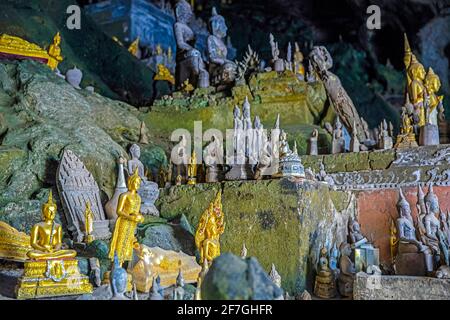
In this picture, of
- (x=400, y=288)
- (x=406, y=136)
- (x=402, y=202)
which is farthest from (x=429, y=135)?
(x=400, y=288)

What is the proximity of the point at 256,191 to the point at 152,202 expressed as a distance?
1.70 metres

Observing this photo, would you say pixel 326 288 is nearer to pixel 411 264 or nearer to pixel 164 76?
pixel 411 264

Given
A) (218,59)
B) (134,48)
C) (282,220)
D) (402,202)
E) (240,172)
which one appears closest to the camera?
(282,220)

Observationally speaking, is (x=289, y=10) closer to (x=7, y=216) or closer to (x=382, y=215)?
(x=382, y=215)

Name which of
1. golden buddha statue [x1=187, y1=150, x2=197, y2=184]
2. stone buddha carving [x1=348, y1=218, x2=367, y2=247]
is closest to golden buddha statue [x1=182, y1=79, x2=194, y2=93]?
golden buddha statue [x1=187, y1=150, x2=197, y2=184]

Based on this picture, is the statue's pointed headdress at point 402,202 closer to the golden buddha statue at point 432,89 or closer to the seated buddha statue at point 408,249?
the seated buddha statue at point 408,249

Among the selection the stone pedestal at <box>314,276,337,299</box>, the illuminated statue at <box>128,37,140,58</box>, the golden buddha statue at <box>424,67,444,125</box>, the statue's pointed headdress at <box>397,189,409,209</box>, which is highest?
the illuminated statue at <box>128,37,140,58</box>

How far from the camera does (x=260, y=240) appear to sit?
6641mm

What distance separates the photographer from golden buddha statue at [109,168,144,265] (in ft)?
18.3

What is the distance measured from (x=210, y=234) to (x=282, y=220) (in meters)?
1.04

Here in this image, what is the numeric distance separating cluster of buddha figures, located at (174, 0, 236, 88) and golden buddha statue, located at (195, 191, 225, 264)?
642 centimetres

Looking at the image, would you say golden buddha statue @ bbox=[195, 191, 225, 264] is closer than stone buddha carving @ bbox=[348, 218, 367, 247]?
Yes

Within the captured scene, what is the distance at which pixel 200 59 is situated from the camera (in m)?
13.5

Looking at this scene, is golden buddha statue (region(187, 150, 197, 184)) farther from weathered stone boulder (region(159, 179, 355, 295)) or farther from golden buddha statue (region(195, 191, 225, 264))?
golden buddha statue (region(195, 191, 225, 264))
